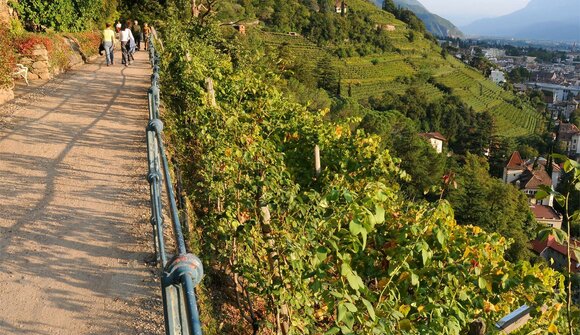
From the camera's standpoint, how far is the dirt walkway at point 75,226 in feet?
11.0

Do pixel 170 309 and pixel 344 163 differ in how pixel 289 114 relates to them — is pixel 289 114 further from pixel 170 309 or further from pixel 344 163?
pixel 170 309

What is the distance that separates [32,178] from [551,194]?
17.4ft

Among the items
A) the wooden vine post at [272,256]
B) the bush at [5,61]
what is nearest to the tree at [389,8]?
the bush at [5,61]

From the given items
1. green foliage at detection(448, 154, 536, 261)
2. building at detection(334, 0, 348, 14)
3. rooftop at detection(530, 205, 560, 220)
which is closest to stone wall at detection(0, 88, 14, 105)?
green foliage at detection(448, 154, 536, 261)

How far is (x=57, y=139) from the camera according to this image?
23.4 feet

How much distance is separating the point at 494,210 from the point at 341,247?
3880 centimetres

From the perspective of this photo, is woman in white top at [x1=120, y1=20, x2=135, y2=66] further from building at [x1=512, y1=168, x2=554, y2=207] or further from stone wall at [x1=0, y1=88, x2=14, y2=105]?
building at [x1=512, y1=168, x2=554, y2=207]

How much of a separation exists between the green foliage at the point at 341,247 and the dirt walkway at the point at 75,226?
28.1 inches

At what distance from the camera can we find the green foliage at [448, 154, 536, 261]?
34.5 m

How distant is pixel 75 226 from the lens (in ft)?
14.8

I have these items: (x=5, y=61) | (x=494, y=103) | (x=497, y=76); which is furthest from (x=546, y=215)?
(x=497, y=76)

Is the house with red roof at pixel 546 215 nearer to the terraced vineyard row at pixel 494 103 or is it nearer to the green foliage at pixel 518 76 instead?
the terraced vineyard row at pixel 494 103

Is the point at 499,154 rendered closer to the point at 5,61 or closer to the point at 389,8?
the point at 5,61

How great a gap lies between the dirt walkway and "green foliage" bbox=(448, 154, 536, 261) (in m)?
27.8
